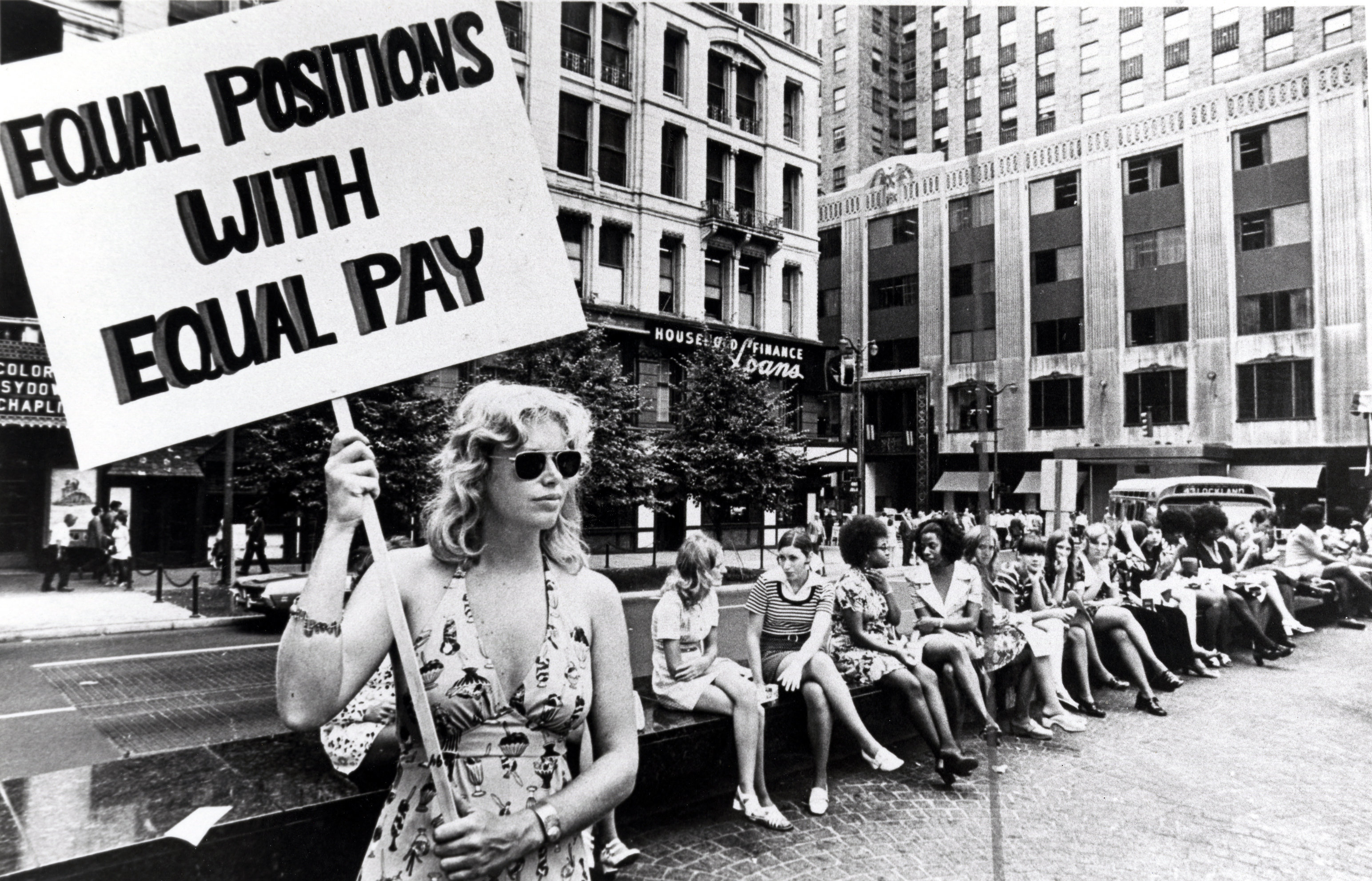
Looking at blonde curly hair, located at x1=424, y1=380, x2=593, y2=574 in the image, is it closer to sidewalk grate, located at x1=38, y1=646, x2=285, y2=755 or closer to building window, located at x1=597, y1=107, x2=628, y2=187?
sidewalk grate, located at x1=38, y1=646, x2=285, y2=755

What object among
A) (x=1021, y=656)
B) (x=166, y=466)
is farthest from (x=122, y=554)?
(x=1021, y=656)

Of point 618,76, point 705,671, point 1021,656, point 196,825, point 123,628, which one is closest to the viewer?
point 196,825

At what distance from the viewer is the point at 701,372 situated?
14836 millimetres

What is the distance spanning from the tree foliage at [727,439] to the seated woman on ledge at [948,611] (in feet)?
31.2

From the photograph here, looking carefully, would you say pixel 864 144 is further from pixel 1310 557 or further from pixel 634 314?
pixel 634 314

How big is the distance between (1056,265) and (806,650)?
261 centimetres

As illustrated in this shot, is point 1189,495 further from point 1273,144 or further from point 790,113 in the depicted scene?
point 790,113

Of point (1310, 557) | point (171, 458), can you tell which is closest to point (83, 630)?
point (171, 458)

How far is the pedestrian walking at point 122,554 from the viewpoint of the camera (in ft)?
36.9

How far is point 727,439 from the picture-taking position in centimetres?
1477

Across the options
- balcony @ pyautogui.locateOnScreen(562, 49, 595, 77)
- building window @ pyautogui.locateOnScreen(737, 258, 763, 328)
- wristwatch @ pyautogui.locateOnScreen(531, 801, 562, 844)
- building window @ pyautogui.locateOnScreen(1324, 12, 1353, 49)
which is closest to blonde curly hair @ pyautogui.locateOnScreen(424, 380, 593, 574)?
wristwatch @ pyautogui.locateOnScreen(531, 801, 562, 844)

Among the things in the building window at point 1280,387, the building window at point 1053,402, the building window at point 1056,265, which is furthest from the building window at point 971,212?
the building window at point 1280,387

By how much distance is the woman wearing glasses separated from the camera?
1227 mm

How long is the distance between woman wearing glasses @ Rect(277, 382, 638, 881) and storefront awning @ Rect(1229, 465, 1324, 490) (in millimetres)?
4780
